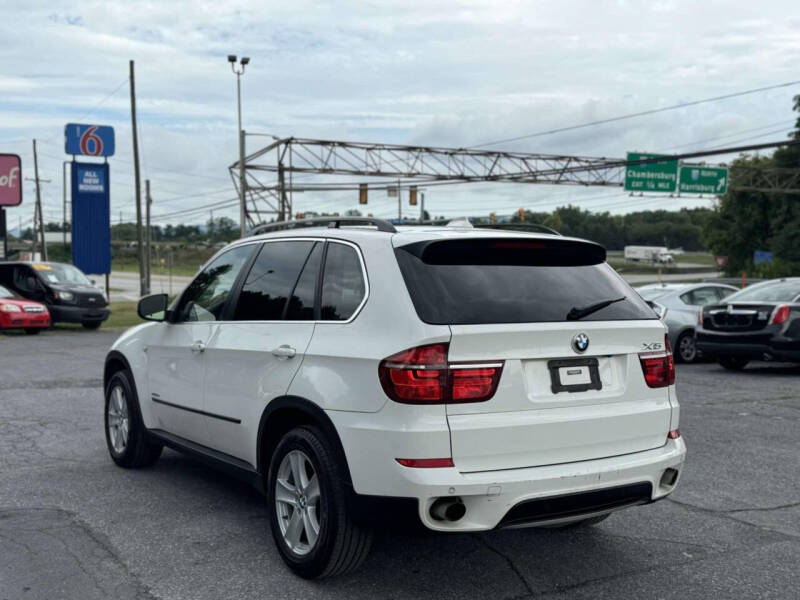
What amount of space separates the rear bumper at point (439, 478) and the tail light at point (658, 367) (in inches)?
24.5

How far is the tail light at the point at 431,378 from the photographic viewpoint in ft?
12.7

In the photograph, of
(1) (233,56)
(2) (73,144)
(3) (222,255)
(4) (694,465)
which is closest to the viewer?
(3) (222,255)

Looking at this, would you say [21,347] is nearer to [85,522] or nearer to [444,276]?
[85,522]

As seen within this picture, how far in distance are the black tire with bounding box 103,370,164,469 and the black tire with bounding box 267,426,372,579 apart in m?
2.41

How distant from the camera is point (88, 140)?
123 feet

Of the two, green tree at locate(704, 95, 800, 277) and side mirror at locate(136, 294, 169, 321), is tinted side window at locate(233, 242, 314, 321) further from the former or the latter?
green tree at locate(704, 95, 800, 277)

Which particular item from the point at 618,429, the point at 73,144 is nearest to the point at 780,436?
the point at 618,429

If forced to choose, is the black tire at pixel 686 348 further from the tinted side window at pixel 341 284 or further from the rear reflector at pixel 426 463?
the rear reflector at pixel 426 463

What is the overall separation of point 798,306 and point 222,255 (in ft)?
33.9

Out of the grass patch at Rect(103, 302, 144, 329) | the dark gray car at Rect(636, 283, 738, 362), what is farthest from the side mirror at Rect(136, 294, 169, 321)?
the grass patch at Rect(103, 302, 144, 329)

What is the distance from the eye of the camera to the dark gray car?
15672 millimetres

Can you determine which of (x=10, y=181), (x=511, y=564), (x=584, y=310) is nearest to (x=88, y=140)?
(x=10, y=181)

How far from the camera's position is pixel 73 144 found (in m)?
37.0

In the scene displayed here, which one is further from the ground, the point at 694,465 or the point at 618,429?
the point at 618,429
